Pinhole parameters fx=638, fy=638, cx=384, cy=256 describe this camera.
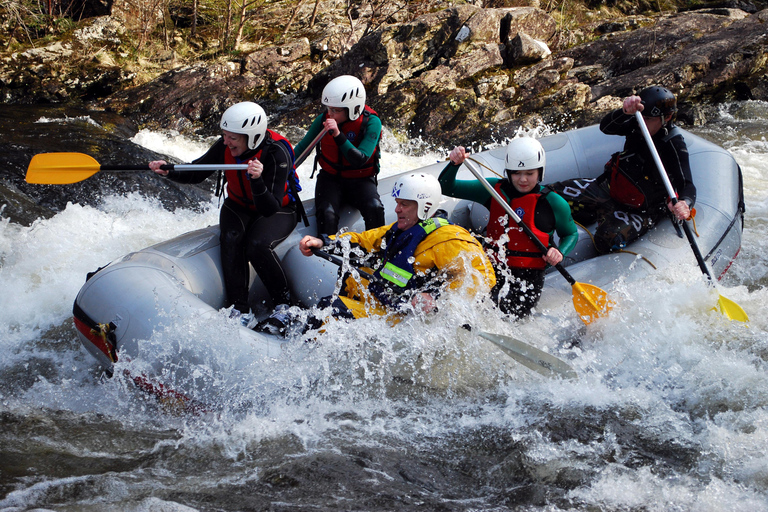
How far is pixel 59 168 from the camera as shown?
169 inches

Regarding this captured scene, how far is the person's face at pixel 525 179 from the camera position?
11.9 ft

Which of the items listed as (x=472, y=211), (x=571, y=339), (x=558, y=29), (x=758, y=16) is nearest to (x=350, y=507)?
(x=571, y=339)

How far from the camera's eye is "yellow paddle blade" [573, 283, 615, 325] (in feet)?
11.9

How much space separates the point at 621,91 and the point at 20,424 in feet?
27.1

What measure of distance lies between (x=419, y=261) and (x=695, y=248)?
6.36 feet

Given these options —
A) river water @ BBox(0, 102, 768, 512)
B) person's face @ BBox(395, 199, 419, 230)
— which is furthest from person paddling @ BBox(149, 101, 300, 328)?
person's face @ BBox(395, 199, 419, 230)

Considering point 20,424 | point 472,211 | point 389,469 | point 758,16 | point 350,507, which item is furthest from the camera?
point 758,16

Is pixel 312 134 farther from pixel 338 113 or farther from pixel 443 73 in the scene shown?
pixel 443 73

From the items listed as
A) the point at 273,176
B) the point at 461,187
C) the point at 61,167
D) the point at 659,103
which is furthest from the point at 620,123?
the point at 61,167

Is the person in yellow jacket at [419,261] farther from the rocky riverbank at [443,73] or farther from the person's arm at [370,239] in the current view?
the rocky riverbank at [443,73]

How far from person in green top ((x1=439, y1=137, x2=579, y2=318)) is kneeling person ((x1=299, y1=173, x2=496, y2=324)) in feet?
1.46

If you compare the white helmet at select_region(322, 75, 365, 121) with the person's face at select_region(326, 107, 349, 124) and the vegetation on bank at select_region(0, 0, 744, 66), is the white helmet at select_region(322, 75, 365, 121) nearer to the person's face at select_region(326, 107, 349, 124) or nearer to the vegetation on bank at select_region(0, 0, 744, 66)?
the person's face at select_region(326, 107, 349, 124)

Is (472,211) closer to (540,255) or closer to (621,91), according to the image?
(540,255)

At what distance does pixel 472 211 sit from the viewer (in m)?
4.65
